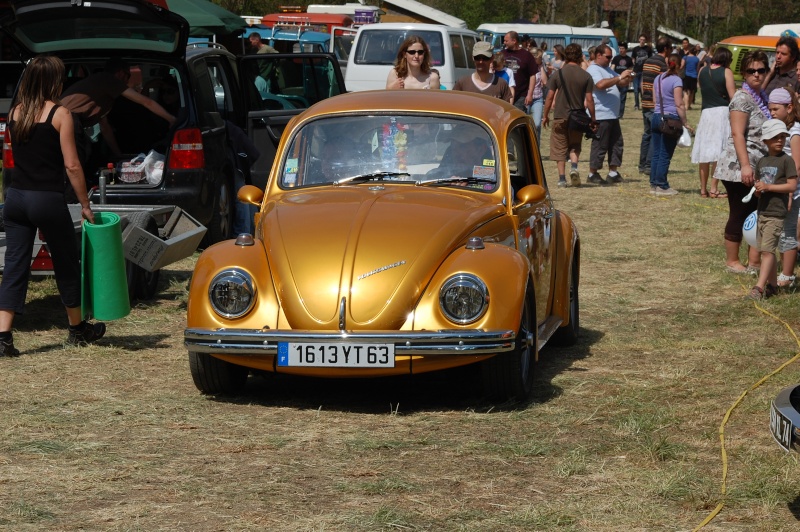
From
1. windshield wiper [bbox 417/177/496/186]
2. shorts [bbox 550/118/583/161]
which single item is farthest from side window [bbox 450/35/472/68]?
windshield wiper [bbox 417/177/496/186]

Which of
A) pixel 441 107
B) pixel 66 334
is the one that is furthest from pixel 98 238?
pixel 441 107

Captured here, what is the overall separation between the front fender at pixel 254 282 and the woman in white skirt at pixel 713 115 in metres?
10.1

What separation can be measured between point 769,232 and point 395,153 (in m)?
3.81

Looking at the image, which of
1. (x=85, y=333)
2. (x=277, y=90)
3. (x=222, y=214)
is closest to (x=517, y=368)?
(x=85, y=333)

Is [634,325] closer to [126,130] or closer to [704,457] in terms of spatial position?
[704,457]

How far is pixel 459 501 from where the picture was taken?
17.4 ft

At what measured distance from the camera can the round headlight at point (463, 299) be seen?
6.60 metres

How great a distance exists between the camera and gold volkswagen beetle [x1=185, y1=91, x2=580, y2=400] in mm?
6547

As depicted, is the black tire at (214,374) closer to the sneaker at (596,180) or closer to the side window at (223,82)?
the side window at (223,82)

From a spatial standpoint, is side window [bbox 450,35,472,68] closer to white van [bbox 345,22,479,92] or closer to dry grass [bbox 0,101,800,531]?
white van [bbox 345,22,479,92]

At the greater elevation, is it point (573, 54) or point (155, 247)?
point (573, 54)

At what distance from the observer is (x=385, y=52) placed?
80.3 ft

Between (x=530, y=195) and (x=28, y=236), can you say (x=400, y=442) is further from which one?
(x=28, y=236)

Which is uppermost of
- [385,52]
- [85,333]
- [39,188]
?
[39,188]
